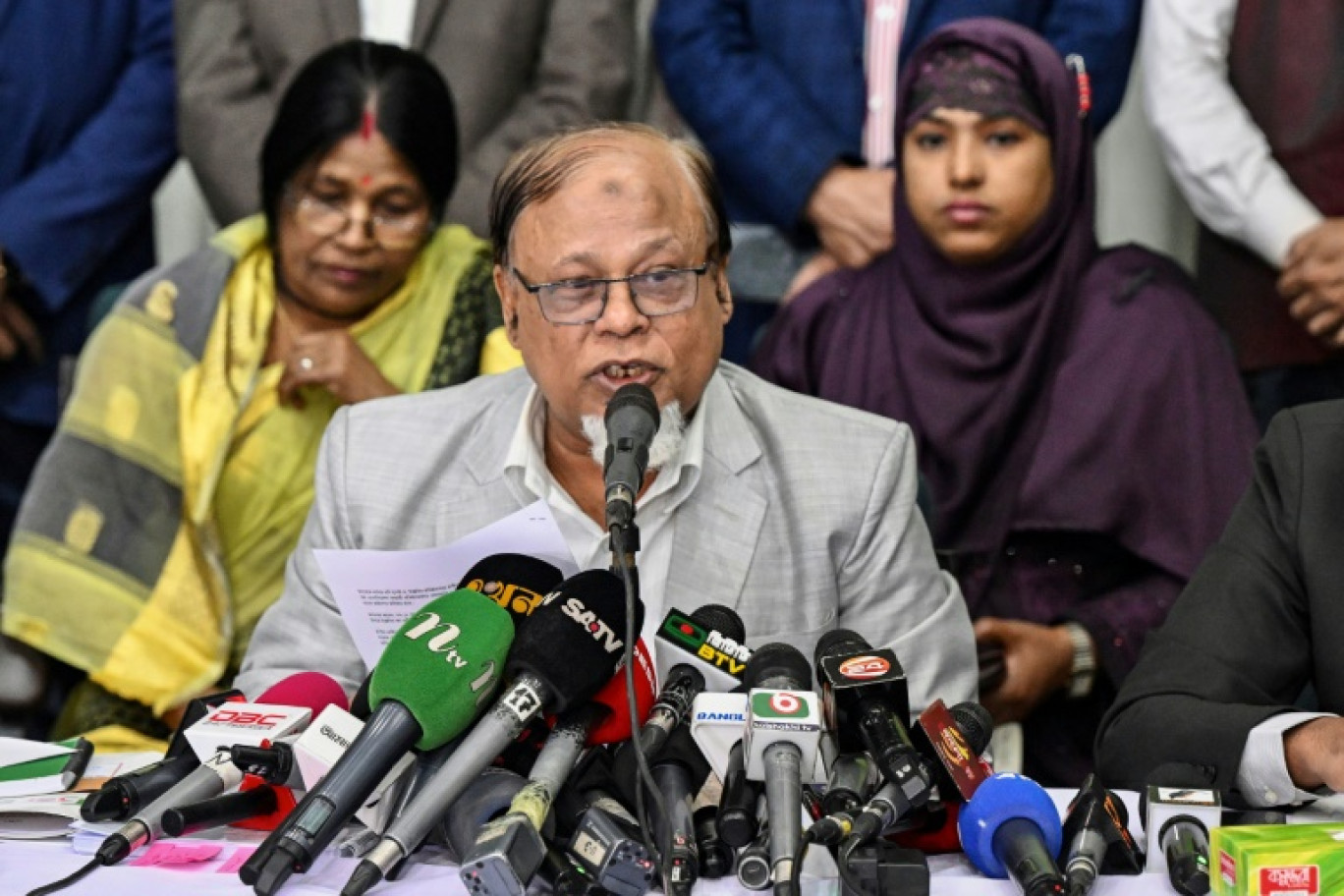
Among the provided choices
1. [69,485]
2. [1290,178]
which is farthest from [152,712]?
[1290,178]

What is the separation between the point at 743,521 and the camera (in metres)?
2.47

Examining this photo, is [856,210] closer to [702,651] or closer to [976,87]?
[976,87]

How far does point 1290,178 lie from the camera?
3.63m

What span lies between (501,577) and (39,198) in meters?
2.88

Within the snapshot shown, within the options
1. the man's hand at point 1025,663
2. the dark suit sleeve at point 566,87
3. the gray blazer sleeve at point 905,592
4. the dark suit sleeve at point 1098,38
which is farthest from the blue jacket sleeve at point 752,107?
the gray blazer sleeve at point 905,592

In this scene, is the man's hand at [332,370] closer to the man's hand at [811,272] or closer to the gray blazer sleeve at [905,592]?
the man's hand at [811,272]

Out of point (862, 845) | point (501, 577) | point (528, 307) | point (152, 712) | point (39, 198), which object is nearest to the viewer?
point (862, 845)

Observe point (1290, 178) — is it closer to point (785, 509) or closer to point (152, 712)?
point (785, 509)

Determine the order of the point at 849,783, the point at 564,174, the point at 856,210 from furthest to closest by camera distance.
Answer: the point at 856,210, the point at 564,174, the point at 849,783

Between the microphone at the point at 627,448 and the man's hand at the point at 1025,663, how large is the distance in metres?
1.47

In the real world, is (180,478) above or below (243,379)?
below

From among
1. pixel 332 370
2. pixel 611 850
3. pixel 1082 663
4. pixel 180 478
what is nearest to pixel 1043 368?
pixel 1082 663

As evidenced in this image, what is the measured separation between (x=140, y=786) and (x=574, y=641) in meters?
0.51

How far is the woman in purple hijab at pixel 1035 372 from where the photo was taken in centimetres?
332
